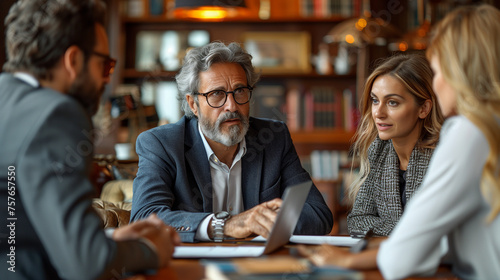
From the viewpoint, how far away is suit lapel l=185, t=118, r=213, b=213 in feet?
6.56

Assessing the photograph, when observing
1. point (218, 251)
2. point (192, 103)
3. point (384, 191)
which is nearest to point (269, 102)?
point (192, 103)

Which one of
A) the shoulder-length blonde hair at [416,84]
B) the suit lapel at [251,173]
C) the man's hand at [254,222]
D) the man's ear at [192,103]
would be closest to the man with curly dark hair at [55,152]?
the man's hand at [254,222]

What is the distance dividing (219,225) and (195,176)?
0.38 meters

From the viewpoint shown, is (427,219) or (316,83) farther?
(316,83)

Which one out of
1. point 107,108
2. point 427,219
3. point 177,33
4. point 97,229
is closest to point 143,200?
point 97,229

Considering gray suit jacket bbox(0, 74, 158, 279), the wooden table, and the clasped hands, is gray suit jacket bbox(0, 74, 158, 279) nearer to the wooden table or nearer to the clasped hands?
the wooden table

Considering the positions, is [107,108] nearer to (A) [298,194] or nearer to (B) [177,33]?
(B) [177,33]

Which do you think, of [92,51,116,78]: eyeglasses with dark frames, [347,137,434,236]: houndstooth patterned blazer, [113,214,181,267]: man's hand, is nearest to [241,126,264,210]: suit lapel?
[347,137,434,236]: houndstooth patterned blazer

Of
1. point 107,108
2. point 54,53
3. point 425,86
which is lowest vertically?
point 107,108

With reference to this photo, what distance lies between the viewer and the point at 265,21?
4.96m

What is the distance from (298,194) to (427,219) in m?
0.39

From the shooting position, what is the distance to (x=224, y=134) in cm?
211

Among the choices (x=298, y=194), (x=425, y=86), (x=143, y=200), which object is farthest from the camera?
(x=425, y=86)

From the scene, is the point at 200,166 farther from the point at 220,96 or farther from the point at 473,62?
the point at 473,62
